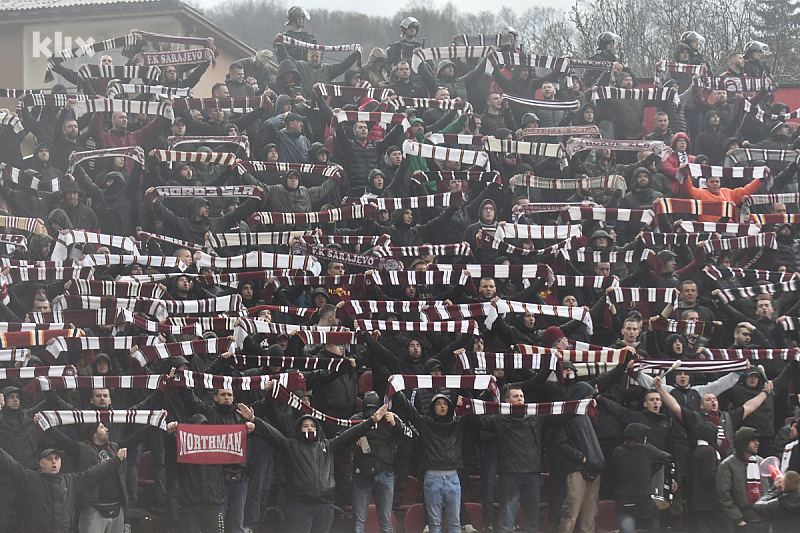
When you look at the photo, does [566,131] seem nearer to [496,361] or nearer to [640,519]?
[496,361]

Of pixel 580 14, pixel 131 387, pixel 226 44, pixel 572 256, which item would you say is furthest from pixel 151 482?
pixel 580 14

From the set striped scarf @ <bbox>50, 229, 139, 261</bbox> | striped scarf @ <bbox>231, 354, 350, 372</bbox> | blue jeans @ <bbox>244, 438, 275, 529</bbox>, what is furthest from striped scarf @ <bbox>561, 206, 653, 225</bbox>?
blue jeans @ <bbox>244, 438, 275, 529</bbox>

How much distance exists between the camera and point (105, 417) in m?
11.9

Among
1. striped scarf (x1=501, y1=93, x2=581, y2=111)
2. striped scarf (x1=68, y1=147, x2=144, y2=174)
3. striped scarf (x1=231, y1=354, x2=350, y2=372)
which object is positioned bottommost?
striped scarf (x1=231, y1=354, x2=350, y2=372)

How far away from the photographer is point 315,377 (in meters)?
12.6

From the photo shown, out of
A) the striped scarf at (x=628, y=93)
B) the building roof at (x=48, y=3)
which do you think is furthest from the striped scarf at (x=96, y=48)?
the building roof at (x=48, y=3)

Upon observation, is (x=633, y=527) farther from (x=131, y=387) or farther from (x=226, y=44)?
(x=226, y=44)

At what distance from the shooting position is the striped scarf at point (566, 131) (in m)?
19.1

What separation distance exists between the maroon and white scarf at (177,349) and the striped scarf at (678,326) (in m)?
4.95

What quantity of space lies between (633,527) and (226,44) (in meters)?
26.4

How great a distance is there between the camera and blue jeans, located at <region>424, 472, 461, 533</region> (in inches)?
476

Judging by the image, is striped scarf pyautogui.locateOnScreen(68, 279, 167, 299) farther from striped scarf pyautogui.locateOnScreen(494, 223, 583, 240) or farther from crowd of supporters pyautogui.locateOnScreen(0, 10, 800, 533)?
striped scarf pyautogui.locateOnScreen(494, 223, 583, 240)

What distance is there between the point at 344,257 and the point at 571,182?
445cm

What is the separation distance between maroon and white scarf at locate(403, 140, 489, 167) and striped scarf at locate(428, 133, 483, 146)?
0.40 metres
